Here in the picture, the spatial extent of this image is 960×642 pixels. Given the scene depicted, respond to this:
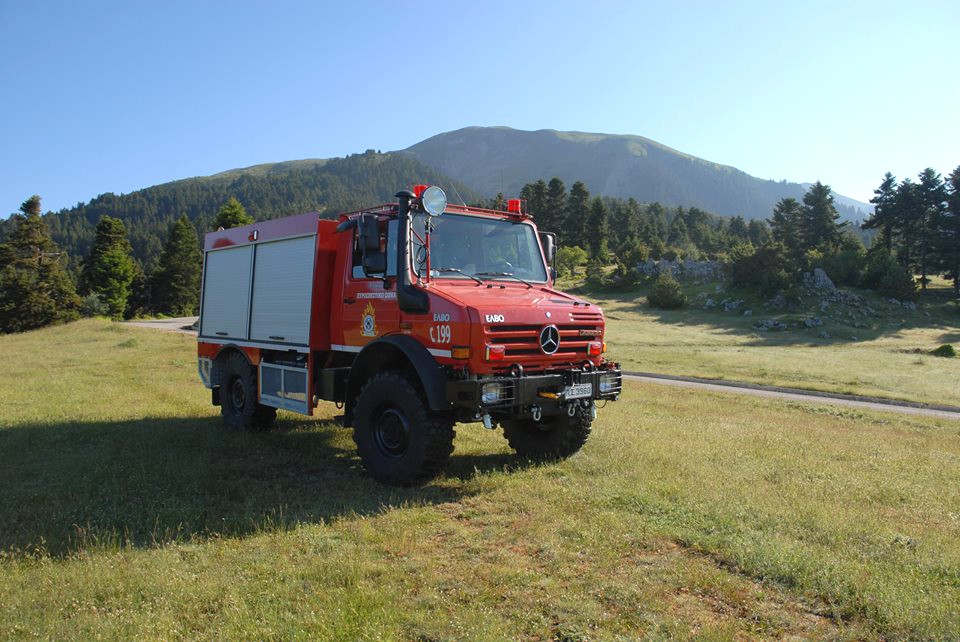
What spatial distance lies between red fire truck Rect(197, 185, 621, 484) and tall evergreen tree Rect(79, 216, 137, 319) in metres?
60.3

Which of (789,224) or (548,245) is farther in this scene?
(789,224)

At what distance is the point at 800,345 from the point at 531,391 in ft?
120

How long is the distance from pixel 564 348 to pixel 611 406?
649 centimetres

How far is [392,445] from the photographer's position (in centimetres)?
744

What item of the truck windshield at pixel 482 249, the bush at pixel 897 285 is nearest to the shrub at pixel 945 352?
the bush at pixel 897 285

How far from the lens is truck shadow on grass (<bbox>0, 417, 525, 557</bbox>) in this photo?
19.1ft

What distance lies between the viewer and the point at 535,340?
23.4ft

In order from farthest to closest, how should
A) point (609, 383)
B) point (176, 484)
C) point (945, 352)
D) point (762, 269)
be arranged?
1. point (762, 269)
2. point (945, 352)
3. point (609, 383)
4. point (176, 484)

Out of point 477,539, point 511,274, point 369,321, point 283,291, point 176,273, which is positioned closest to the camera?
point 477,539

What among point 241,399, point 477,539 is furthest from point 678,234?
point 477,539

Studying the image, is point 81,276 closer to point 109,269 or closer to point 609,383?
point 109,269

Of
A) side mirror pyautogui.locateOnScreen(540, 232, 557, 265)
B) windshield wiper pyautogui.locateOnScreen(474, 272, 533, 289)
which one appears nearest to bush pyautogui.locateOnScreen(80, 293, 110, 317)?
side mirror pyautogui.locateOnScreen(540, 232, 557, 265)

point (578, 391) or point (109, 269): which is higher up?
point (109, 269)

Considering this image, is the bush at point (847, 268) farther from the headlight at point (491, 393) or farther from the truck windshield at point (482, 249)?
the headlight at point (491, 393)
